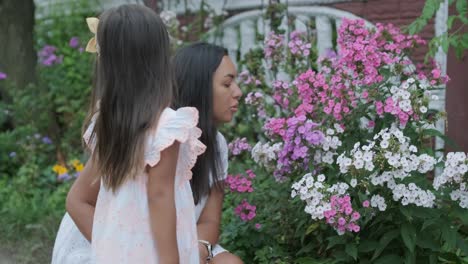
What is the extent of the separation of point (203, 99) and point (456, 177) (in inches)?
46.5

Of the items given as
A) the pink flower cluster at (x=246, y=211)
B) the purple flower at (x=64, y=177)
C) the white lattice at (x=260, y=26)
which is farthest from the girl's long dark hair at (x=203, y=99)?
the purple flower at (x=64, y=177)

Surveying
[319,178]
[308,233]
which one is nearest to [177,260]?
[319,178]

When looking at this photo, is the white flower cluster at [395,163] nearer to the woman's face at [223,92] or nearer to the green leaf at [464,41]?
the woman's face at [223,92]

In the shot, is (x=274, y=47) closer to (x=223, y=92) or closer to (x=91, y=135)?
(x=223, y=92)

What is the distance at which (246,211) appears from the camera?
4.21 meters

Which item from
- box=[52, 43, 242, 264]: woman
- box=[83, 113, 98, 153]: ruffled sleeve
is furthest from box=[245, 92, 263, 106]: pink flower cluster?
box=[83, 113, 98, 153]: ruffled sleeve

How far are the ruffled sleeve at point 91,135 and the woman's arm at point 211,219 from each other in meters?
0.67

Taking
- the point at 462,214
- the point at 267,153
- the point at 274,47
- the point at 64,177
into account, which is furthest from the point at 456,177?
the point at 64,177

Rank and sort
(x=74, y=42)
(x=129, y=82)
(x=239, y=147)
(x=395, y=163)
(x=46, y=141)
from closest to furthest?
(x=129, y=82) < (x=395, y=163) < (x=239, y=147) < (x=46, y=141) < (x=74, y=42)

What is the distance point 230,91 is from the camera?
3.57m

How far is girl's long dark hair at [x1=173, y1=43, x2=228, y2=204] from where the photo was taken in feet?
11.6

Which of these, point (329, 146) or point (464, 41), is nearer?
point (329, 146)

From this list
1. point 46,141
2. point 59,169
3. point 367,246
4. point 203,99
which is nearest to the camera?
point 203,99

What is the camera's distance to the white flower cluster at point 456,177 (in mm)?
3479
